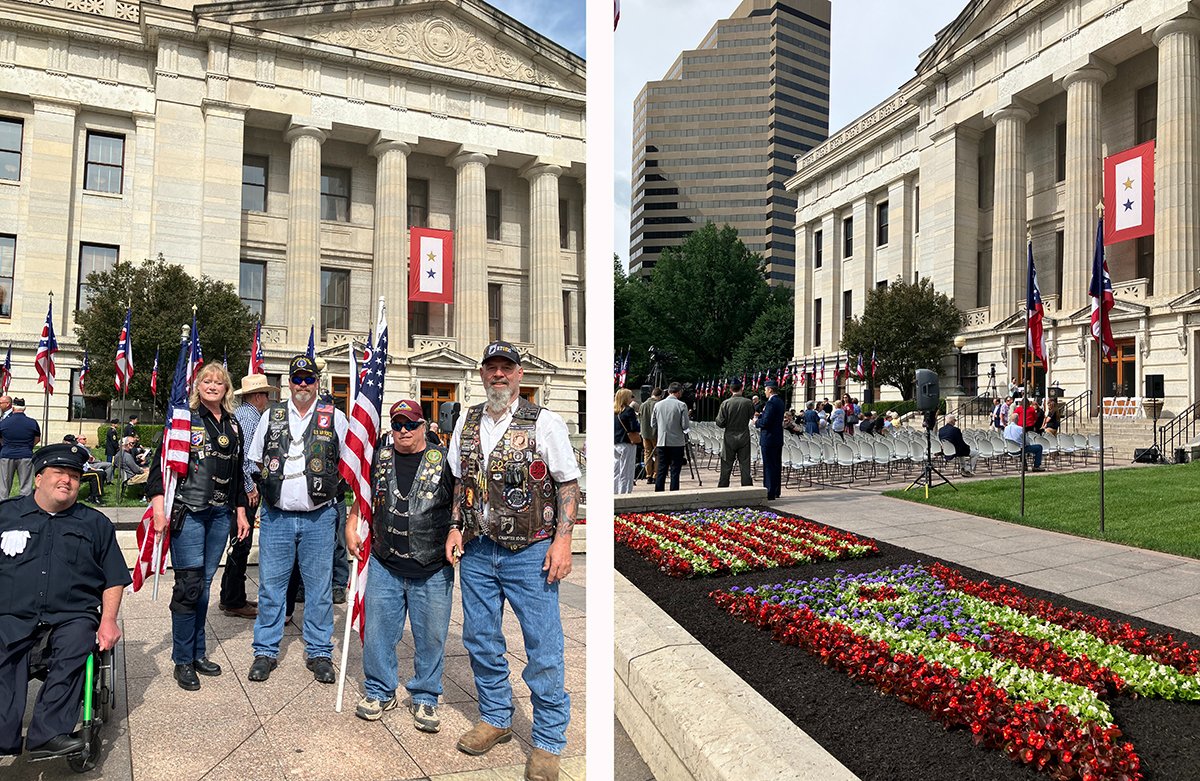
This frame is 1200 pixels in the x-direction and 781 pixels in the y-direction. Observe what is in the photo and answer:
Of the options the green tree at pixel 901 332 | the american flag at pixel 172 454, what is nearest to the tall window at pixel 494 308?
the green tree at pixel 901 332

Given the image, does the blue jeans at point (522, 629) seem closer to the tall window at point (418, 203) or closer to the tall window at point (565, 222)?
the tall window at point (565, 222)

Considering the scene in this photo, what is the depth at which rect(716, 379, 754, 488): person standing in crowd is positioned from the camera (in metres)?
11.1

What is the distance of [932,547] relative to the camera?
26.9 ft

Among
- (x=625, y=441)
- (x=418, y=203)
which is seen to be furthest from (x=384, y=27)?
(x=625, y=441)

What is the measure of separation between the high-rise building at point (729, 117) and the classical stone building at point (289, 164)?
1274 cm

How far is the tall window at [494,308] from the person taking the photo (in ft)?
111

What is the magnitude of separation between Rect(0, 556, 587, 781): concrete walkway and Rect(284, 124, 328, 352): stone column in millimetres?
28442

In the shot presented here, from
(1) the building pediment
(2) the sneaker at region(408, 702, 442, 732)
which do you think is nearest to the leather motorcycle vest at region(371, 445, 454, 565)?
(2) the sneaker at region(408, 702, 442, 732)

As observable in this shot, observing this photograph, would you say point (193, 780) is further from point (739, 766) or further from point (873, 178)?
point (873, 178)

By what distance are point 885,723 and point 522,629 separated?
5.57ft

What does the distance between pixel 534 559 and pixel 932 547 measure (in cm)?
605

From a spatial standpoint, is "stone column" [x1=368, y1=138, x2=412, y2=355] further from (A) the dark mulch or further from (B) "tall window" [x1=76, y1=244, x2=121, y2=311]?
(A) the dark mulch

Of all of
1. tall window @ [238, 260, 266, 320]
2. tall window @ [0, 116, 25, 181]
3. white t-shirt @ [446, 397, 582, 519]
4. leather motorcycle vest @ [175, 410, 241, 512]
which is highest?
tall window @ [0, 116, 25, 181]

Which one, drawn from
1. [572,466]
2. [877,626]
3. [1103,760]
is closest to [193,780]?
[572,466]
